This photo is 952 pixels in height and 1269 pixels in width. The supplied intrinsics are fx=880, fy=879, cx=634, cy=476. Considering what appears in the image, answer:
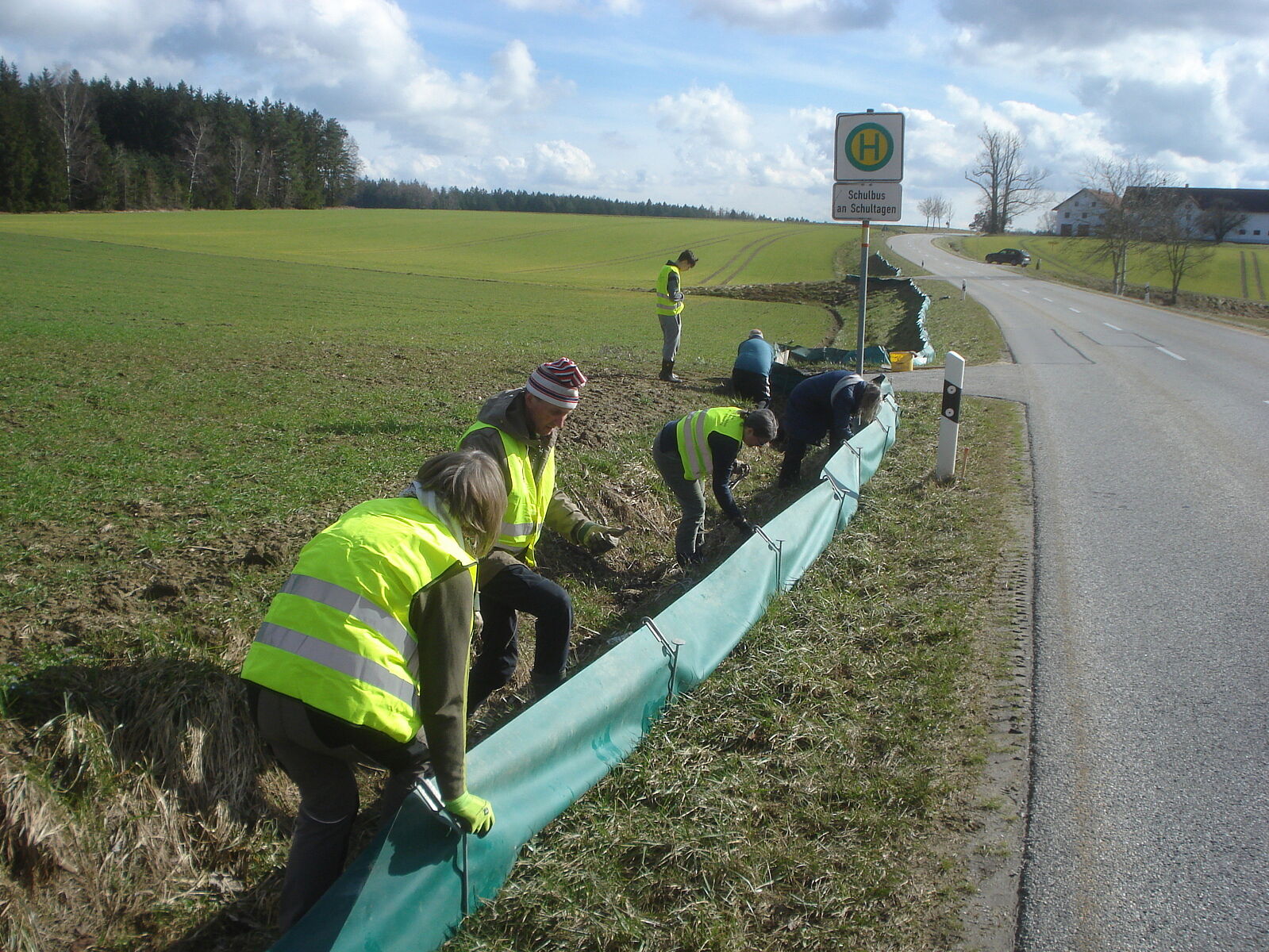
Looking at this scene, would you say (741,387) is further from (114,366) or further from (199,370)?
(114,366)

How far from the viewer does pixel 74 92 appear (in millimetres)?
76375

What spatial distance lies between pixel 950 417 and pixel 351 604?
747 cm

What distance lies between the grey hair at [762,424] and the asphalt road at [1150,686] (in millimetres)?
2109

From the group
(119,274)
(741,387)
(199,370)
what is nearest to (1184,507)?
(741,387)

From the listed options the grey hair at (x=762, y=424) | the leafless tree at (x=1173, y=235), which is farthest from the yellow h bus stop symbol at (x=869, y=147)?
the leafless tree at (x=1173, y=235)

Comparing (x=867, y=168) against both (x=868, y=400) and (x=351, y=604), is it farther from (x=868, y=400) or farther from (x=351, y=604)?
(x=351, y=604)

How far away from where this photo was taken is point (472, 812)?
2.89 m

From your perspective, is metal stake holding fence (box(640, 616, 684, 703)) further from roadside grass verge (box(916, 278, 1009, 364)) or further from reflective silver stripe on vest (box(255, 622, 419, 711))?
roadside grass verge (box(916, 278, 1009, 364))

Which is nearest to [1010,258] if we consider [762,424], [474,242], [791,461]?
[474,242]

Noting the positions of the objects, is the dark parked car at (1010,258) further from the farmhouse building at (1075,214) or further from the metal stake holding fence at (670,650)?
the metal stake holding fence at (670,650)

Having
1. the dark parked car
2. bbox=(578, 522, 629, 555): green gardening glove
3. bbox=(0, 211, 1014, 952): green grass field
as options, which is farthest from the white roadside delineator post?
the dark parked car

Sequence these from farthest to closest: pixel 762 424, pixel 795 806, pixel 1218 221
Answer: pixel 1218 221, pixel 762 424, pixel 795 806

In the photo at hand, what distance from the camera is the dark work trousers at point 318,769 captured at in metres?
2.65

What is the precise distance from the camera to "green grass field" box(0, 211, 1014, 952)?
321cm
